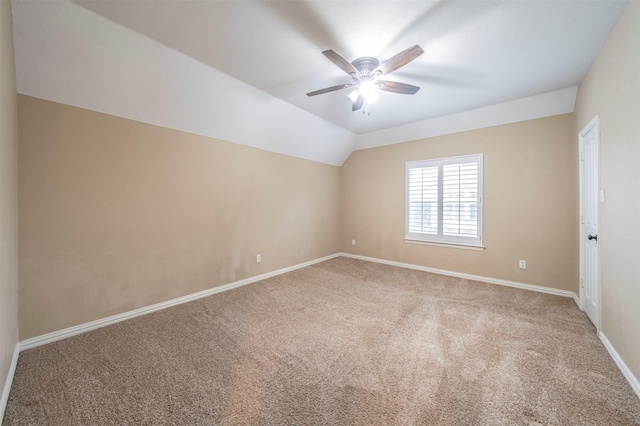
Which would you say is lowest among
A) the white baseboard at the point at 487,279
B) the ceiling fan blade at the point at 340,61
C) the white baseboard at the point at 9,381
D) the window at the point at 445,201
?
the white baseboard at the point at 9,381

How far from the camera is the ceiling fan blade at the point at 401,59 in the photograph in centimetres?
190

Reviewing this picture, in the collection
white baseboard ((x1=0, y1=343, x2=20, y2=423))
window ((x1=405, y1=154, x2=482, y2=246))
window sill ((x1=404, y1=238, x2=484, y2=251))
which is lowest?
white baseboard ((x1=0, y1=343, x2=20, y2=423))

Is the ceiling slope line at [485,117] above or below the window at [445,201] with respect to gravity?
above

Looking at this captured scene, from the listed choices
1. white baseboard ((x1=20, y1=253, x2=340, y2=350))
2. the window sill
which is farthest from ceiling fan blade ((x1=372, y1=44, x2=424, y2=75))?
white baseboard ((x1=20, y1=253, x2=340, y2=350))

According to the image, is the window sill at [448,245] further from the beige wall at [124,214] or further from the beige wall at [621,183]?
the beige wall at [124,214]

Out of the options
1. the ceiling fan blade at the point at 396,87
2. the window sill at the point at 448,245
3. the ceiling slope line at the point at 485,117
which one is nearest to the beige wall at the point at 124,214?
the ceiling fan blade at the point at 396,87

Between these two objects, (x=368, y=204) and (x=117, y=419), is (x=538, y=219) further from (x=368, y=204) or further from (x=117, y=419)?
(x=117, y=419)

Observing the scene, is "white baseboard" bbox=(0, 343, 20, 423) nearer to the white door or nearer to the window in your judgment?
the white door

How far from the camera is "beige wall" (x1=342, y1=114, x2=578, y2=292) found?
131 inches

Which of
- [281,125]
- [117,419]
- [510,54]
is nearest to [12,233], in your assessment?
[117,419]

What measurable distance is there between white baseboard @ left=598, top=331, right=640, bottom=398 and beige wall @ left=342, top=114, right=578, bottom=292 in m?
1.25

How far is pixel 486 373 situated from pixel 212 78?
12.4 ft

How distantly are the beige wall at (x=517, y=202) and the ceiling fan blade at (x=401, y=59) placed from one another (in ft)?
8.52

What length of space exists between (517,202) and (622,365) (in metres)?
2.35
